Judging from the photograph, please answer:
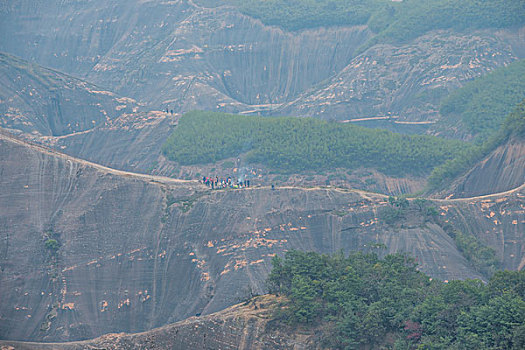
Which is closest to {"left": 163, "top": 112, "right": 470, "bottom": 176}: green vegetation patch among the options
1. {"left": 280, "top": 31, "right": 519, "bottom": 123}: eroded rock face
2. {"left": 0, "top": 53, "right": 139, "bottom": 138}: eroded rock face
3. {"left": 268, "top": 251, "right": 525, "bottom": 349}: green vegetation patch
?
{"left": 0, "top": 53, "right": 139, "bottom": 138}: eroded rock face

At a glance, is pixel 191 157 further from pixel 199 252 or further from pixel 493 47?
pixel 493 47

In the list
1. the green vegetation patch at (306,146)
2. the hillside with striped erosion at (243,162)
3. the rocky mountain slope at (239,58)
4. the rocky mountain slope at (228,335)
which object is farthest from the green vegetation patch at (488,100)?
the rocky mountain slope at (228,335)

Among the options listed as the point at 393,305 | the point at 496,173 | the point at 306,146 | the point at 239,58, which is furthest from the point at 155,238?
the point at 239,58

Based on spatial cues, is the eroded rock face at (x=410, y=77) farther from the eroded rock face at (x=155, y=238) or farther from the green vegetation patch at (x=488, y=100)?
the eroded rock face at (x=155, y=238)

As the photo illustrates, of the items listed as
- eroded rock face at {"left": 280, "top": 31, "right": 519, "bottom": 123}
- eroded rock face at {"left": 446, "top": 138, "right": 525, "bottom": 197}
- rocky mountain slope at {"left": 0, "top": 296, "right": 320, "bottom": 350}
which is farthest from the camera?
eroded rock face at {"left": 280, "top": 31, "right": 519, "bottom": 123}

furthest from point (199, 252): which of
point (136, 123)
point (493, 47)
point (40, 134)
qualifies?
point (493, 47)

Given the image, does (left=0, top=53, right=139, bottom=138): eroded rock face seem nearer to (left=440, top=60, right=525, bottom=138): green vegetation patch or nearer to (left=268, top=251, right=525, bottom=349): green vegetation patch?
(left=440, top=60, right=525, bottom=138): green vegetation patch
